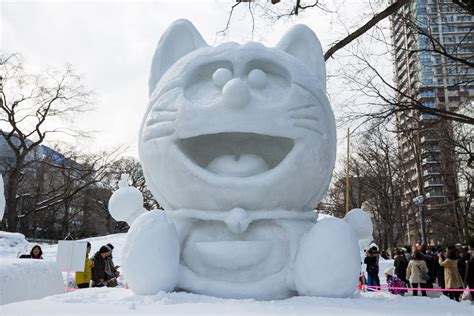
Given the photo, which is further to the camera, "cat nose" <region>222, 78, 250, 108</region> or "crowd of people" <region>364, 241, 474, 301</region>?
"crowd of people" <region>364, 241, 474, 301</region>

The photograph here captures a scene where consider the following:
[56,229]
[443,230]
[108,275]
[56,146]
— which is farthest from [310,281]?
[56,229]

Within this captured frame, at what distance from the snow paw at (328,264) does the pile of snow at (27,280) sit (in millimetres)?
3402

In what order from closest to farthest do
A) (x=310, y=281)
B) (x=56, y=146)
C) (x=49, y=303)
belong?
(x=49, y=303) → (x=310, y=281) → (x=56, y=146)

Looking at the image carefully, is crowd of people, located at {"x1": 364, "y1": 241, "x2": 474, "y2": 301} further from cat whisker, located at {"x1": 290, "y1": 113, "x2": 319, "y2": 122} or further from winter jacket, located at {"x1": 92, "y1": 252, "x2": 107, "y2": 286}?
cat whisker, located at {"x1": 290, "y1": 113, "x2": 319, "y2": 122}

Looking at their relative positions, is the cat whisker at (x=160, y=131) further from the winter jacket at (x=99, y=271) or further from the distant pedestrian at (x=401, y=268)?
the distant pedestrian at (x=401, y=268)

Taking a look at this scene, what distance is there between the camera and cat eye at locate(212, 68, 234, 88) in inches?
141

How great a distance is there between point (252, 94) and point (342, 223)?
1.31m

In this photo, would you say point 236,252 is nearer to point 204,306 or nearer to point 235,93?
point 204,306

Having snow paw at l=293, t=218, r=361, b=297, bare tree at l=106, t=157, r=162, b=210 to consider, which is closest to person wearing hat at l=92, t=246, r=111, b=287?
snow paw at l=293, t=218, r=361, b=297

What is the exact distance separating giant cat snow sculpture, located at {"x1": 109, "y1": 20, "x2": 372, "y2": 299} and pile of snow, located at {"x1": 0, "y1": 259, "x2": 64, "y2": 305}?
7.69 feet

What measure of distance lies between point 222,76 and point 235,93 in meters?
0.33

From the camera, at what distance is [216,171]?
3604 mm

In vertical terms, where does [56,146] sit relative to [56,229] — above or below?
above

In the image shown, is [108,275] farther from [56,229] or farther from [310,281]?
[56,229]
